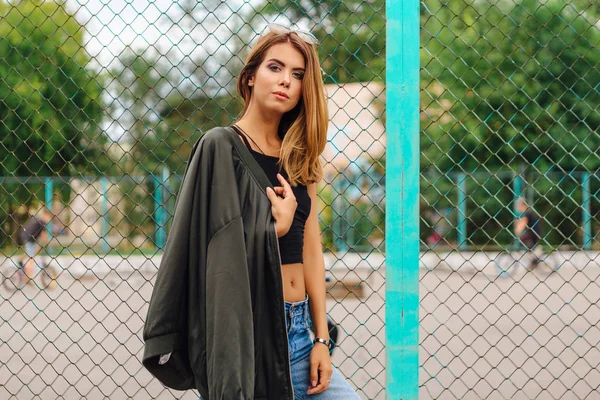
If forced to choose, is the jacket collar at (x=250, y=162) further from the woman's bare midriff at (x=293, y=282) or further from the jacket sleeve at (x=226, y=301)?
the woman's bare midriff at (x=293, y=282)

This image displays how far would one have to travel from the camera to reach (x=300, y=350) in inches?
69.2

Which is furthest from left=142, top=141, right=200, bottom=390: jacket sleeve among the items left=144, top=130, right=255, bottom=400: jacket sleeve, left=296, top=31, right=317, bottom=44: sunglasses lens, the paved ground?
the paved ground

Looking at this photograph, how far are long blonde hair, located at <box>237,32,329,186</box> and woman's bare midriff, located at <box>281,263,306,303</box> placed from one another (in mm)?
241

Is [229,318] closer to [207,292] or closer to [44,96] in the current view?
[207,292]

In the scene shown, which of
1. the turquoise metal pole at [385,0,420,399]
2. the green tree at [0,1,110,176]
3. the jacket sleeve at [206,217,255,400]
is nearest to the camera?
the jacket sleeve at [206,217,255,400]

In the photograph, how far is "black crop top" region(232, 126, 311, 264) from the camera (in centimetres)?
173

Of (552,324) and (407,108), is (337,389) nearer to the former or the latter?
(407,108)

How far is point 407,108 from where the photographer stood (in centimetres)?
204

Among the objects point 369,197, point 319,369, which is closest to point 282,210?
point 319,369

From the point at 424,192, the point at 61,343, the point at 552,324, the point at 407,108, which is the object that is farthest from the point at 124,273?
the point at 407,108

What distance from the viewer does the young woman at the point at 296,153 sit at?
1.74m

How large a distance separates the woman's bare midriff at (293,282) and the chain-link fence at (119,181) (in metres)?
0.64

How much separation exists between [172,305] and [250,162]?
1.42 feet

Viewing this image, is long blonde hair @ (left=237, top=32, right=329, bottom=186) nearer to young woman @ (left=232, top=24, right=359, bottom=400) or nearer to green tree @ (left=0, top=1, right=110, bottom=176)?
young woman @ (left=232, top=24, right=359, bottom=400)
